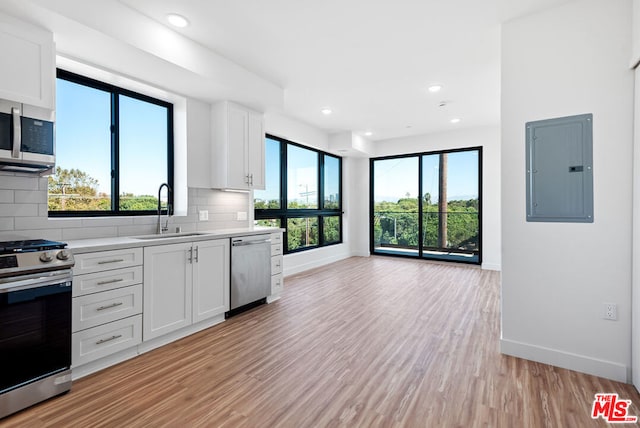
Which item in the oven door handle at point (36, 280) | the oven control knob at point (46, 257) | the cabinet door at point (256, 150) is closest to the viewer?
the oven door handle at point (36, 280)

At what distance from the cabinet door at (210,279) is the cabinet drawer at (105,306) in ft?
1.82

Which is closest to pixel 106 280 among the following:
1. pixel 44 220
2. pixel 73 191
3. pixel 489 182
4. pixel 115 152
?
pixel 44 220

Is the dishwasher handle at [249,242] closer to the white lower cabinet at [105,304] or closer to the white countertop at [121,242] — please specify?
the white countertop at [121,242]

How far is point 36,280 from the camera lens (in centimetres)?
187

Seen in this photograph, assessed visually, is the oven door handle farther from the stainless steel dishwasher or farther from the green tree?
the stainless steel dishwasher

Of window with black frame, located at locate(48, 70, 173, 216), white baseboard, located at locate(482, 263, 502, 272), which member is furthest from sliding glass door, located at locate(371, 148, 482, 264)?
window with black frame, located at locate(48, 70, 173, 216)

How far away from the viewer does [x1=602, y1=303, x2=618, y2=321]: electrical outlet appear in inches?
84.4

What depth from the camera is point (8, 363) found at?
1.78 m

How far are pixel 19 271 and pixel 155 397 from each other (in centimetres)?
112

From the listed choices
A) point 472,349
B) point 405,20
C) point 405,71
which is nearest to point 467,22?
point 405,20

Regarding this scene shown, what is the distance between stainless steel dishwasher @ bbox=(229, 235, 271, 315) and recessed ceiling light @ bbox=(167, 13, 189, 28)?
6.74 ft

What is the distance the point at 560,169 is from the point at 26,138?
3824 millimetres

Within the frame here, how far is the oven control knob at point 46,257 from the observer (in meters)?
1.88

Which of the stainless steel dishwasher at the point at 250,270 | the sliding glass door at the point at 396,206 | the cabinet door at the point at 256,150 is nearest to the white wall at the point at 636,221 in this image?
the stainless steel dishwasher at the point at 250,270
